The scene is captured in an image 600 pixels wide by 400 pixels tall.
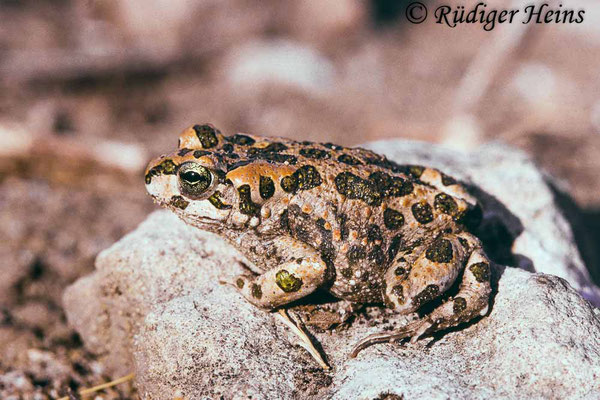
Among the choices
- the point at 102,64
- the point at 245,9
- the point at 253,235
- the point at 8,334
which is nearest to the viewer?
the point at 253,235

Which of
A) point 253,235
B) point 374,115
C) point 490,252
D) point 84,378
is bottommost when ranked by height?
point 84,378

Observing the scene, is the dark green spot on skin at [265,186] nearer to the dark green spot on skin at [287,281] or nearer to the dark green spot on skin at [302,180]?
the dark green spot on skin at [302,180]

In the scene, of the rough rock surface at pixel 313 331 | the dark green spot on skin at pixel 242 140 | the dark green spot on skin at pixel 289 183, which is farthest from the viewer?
the dark green spot on skin at pixel 242 140

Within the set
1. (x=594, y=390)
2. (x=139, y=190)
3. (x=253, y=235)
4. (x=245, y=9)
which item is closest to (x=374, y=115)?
(x=245, y=9)

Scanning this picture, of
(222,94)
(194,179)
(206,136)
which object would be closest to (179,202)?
(194,179)

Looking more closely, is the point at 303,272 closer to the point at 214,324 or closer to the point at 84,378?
A: the point at 214,324

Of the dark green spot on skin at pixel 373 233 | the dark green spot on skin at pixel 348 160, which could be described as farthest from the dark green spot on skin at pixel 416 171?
the dark green spot on skin at pixel 373 233

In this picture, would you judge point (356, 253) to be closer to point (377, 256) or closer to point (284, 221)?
point (377, 256)
